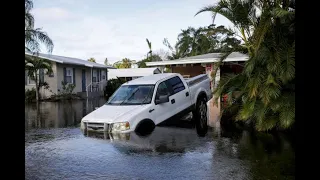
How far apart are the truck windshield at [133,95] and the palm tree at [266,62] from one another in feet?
8.10

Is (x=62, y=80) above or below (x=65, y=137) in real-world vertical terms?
above

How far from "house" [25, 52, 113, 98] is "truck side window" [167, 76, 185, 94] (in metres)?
14.3

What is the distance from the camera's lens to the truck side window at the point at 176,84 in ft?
39.1

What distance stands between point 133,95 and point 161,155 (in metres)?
4.18

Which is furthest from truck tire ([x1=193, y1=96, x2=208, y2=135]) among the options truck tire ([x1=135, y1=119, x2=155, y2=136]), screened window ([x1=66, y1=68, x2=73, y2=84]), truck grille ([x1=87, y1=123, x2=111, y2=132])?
screened window ([x1=66, y1=68, x2=73, y2=84])

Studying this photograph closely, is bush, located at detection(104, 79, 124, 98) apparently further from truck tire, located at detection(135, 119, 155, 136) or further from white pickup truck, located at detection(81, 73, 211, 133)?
truck tire, located at detection(135, 119, 155, 136)

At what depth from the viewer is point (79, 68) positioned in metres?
30.2

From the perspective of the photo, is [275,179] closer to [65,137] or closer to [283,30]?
[283,30]

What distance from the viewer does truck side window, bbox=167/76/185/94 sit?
11.9 meters

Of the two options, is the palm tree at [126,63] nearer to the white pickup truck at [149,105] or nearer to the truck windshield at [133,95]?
the white pickup truck at [149,105]

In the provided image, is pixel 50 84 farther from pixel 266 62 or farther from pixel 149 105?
pixel 266 62
